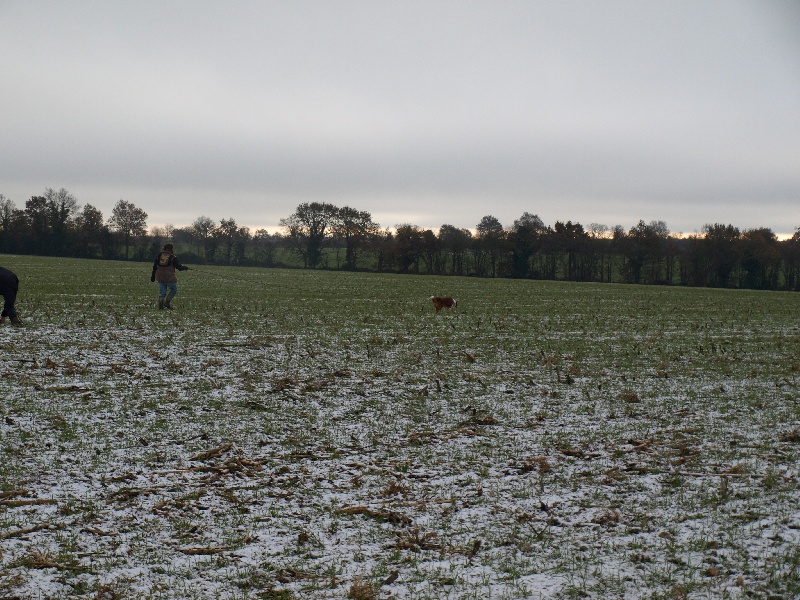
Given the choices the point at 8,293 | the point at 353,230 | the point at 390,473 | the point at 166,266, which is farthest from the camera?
the point at 353,230

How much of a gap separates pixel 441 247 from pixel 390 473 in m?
79.5

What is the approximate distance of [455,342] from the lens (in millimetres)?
14648

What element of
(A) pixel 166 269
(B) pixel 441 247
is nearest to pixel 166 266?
(A) pixel 166 269

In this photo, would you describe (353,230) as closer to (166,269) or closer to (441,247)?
(441,247)

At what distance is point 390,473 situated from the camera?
5891 mm

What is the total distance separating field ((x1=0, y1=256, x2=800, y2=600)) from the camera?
13.2ft

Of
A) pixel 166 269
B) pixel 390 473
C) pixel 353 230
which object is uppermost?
pixel 353 230

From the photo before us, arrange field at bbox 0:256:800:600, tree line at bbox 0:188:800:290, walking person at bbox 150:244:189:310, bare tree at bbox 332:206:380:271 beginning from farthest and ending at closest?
bare tree at bbox 332:206:380:271 < tree line at bbox 0:188:800:290 < walking person at bbox 150:244:189:310 < field at bbox 0:256:800:600

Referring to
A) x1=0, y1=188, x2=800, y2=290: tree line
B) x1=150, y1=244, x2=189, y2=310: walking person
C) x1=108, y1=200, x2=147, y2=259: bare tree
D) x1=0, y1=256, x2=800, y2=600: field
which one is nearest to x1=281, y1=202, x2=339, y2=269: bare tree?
x1=0, y1=188, x2=800, y2=290: tree line

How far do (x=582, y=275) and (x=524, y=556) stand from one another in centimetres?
8196

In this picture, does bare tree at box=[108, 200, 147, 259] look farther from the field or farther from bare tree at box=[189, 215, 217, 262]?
the field

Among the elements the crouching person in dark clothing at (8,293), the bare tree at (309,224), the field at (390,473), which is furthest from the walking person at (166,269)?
the bare tree at (309,224)

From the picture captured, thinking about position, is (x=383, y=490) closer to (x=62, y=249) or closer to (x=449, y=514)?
(x=449, y=514)

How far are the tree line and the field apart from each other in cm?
Result: 7164
